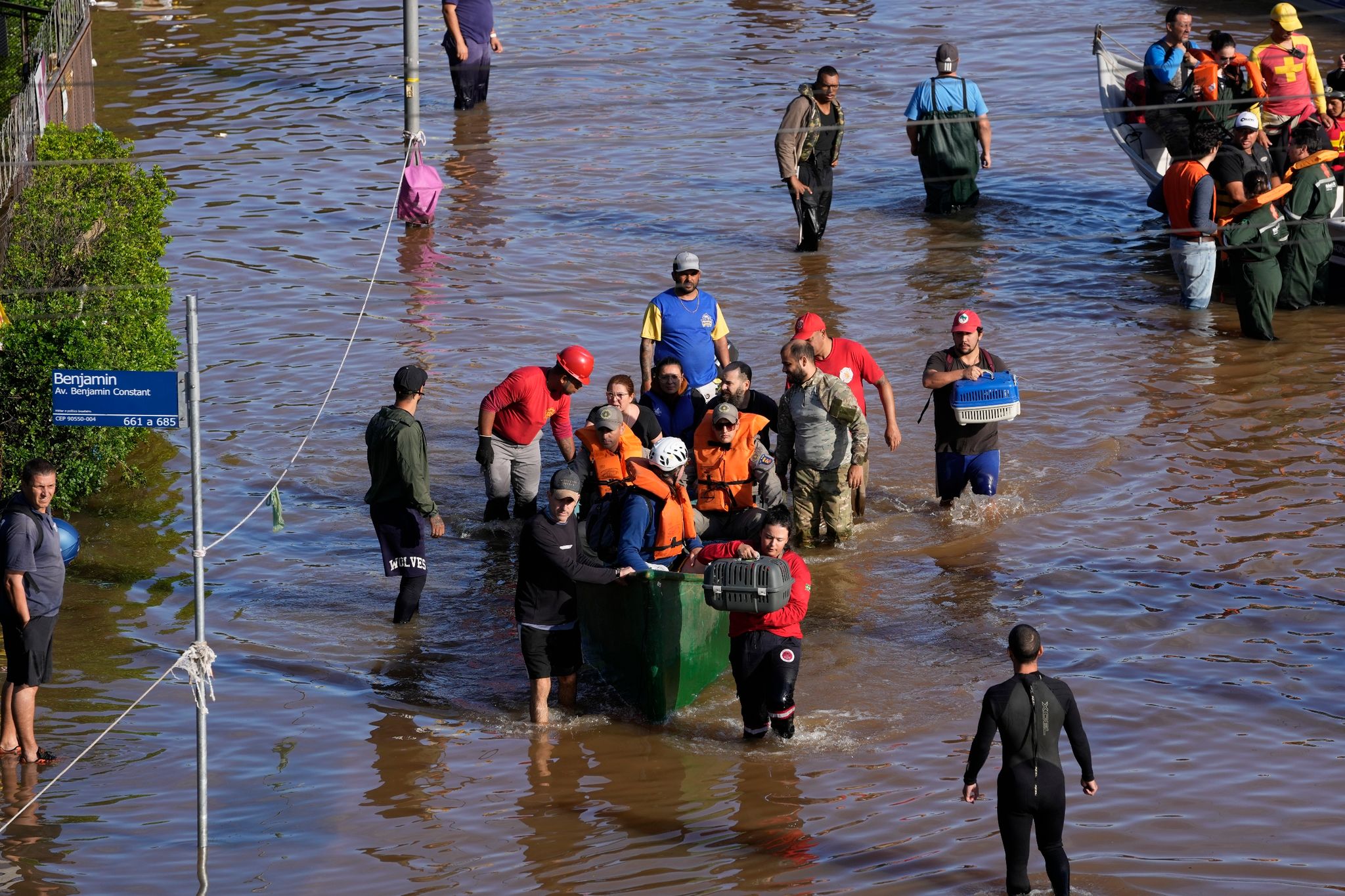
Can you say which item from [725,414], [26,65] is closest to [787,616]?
[725,414]

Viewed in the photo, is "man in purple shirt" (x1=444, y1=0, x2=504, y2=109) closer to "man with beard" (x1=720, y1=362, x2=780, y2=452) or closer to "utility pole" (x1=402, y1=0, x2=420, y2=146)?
"utility pole" (x1=402, y1=0, x2=420, y2=146)

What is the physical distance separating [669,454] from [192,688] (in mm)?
3196

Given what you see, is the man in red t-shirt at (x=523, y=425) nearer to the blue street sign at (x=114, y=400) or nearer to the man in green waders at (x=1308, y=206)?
the blue street sign at (x=114, y=400)

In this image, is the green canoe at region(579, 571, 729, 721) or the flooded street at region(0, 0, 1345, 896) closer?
the flooded street at region(0, 0, 1345, 896)

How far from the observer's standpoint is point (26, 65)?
1845 centimetres

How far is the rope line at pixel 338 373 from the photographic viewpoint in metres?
12.9

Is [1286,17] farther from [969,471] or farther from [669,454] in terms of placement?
[669,454]

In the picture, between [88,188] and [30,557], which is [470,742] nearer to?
[30,557]

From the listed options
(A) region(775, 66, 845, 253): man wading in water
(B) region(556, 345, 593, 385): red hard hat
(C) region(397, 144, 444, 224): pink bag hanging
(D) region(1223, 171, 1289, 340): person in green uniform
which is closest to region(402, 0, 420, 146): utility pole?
(C) region(397, 144, 444, 224): pink bag hanging

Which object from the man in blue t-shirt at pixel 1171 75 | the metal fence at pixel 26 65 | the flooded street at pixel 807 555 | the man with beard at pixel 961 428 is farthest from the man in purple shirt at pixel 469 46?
the man with beard at pixel 961 428

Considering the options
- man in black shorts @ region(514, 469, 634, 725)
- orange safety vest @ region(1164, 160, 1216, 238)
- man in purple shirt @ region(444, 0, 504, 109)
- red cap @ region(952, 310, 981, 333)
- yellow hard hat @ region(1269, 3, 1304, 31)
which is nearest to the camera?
man in black shorts @ region(514, 469, 634, 725)

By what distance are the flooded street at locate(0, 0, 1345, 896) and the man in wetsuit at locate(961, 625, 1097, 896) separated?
32 centimetres

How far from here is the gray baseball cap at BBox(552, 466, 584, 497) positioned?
32.0ft

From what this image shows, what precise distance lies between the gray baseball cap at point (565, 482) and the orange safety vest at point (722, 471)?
1.74 meters
